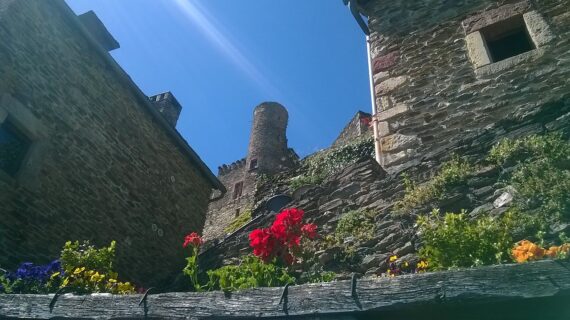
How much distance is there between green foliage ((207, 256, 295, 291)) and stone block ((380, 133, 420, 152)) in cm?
259

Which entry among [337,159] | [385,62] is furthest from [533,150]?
[337,159]

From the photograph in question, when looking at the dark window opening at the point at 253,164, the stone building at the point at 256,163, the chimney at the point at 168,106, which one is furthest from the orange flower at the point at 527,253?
the dark window opening at the point at 253,164

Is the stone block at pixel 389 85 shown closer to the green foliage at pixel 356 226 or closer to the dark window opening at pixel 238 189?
the green foliage at pixel 356 226

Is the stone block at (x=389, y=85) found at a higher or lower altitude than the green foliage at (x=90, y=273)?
higher

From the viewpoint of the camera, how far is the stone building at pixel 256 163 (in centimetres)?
2678

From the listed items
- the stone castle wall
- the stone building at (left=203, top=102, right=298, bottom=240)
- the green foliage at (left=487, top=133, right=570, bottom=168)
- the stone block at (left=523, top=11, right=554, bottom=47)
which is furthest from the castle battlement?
the green foliage at (left=487, top=133, right=570, bottom=168)

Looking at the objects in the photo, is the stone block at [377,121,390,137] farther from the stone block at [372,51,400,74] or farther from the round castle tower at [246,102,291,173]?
the round castle tower at [246,102,291,173]

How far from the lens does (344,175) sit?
5.52 m

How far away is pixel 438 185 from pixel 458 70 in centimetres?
246

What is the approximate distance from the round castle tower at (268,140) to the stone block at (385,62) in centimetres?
1936

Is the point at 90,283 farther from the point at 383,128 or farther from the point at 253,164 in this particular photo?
the point at 253,164

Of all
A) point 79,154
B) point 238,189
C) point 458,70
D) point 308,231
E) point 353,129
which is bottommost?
point 308,231

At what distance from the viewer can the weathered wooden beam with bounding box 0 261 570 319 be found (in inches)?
80.4

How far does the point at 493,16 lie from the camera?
6.55 m
